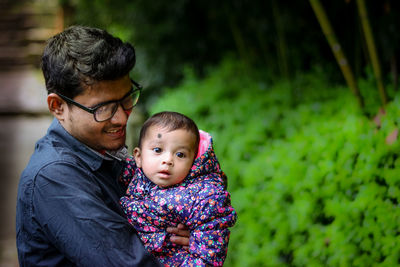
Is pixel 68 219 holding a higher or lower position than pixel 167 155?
lower

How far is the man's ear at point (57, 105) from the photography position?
6.02ft

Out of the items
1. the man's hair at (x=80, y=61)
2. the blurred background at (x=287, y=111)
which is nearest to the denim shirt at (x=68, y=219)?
the man's hair at (x=80, y=61)

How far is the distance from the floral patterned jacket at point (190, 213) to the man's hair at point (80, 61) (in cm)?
43

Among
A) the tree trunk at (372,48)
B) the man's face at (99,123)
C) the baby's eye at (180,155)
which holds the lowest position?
the baby's eye at (180,155)

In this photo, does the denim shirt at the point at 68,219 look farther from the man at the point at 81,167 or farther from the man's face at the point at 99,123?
the man's face at the point at 99,123

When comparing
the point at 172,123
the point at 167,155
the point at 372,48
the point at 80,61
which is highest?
the point at 372,48

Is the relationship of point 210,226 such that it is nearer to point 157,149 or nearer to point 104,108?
point 157,149

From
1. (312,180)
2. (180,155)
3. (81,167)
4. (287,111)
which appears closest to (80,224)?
(81,167)

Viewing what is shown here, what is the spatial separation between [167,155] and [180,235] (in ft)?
1.00

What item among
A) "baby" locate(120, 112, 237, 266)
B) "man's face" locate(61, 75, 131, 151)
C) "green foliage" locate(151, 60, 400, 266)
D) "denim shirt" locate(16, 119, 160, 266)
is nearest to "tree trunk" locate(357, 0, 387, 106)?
"green foliage" locate(151, 60, 400, 266)

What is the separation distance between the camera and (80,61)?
5.81ft

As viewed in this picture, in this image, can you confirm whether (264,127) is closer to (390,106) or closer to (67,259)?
(390,106)

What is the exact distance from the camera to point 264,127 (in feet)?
13.1

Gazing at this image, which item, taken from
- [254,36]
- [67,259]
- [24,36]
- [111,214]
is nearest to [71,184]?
[111,214]
